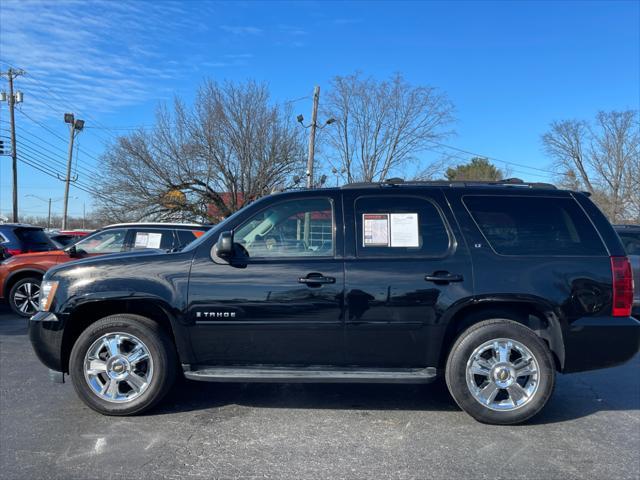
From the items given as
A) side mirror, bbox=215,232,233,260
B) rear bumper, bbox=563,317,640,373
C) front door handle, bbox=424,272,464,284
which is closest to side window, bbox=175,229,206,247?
side mirror, bbox=215,232,233,260

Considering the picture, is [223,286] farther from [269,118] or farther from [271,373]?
[269,118]

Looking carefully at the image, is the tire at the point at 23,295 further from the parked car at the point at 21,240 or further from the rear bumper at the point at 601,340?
the rear bumper at the point at 601,340

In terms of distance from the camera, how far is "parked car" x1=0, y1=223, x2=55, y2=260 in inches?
367

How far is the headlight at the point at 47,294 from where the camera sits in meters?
4.05

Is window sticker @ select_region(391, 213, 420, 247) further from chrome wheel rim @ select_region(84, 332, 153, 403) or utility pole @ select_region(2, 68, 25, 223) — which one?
utility pole @ select_region(2, 68, 25, 223)

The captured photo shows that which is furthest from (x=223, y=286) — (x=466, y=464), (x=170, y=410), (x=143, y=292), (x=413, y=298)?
(x=466, y=464)

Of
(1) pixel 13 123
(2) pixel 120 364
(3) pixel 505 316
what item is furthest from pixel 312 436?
(1) pixel 13 123

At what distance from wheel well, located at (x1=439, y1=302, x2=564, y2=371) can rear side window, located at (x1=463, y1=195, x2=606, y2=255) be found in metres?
0.46

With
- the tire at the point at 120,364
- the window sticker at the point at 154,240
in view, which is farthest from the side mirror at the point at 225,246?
the window sticker at the point at 154,240

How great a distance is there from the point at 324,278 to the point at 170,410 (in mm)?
1782

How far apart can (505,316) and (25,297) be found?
8.36m

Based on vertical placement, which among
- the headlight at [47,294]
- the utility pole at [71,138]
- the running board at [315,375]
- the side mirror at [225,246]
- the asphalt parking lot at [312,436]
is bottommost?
the asphalt parking lot at [312,436]

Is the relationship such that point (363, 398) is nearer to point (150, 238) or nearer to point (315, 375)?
point (315, 375)

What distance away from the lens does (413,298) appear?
3.83m
